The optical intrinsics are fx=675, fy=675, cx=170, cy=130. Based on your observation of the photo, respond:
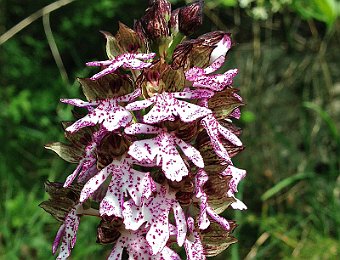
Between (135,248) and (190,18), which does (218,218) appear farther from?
(190,18)

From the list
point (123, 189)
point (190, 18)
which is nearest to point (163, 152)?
point (123, 189)

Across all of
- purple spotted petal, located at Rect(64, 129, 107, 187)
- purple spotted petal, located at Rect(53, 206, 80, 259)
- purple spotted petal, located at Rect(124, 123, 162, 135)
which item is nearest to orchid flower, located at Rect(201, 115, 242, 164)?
purple spotted petal, located at Rect(124, 123, 162, 135)

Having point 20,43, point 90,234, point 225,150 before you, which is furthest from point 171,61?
point 20,43

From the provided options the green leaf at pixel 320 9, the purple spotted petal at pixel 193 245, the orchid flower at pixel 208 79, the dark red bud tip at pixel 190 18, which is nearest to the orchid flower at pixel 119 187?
the purple spotted petal at pixel 193 245

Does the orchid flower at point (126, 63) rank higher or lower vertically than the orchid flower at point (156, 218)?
higher

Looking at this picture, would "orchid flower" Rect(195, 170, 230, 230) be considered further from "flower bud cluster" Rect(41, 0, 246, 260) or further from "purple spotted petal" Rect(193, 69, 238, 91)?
"purple spotted petal" Rect(193, 69, 238, 91)

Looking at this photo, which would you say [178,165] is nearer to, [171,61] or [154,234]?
[154,234]

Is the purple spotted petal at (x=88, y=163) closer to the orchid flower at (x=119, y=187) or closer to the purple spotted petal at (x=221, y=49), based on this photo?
the orchid flower at (x=119, y=187)
